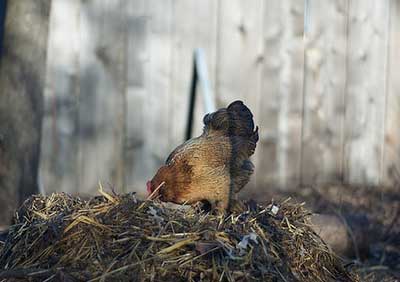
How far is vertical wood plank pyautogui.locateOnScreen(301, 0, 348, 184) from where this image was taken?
8.81 metres

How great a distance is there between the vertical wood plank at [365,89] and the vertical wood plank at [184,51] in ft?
6.49

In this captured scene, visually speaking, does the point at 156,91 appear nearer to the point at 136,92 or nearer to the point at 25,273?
the point at 136,92

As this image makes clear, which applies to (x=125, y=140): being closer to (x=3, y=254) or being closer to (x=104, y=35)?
(x=104, y=35)

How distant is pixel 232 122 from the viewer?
5004 millimetres

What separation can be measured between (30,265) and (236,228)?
966mm

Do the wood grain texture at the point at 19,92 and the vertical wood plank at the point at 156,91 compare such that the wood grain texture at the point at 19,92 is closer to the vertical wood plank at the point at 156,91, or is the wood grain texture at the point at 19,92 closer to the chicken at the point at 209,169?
the vertical wood plank at the point at 156,91

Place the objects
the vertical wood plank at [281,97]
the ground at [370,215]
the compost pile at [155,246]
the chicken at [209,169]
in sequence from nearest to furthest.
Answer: the compost pile at [155,246] < the chicken at [209,169] < the ground at [370,215] < the vertical wood plank at [281,97]

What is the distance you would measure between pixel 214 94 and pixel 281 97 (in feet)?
2.71

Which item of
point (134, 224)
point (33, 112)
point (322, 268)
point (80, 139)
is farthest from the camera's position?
point (80, 139)

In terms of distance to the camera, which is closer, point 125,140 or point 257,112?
point 125,140

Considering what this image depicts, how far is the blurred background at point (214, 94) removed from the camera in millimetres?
6500

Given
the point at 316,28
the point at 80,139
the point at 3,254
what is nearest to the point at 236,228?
the point at 3,254

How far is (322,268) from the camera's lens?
403 cm

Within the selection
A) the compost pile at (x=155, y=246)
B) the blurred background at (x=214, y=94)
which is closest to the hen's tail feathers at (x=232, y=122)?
the compost pile at (x=155, y=246)
